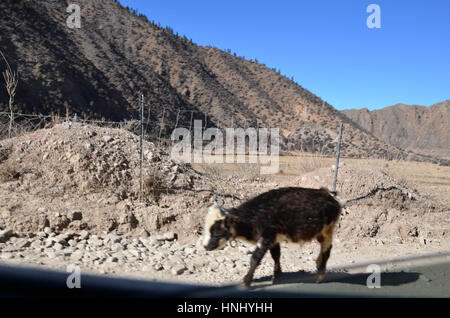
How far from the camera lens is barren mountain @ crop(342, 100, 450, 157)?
303ft

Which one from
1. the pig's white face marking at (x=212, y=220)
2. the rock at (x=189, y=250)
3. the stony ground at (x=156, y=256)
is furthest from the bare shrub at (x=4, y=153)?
the pig's white face marking at (x=212, y=220)

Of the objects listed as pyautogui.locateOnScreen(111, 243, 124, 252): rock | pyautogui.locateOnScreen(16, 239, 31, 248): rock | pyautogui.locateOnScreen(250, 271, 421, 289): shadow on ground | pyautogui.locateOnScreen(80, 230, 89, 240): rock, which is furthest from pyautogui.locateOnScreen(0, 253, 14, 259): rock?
pyautogui.locateOnScreen(250, 271, 421, 289): shadow on ground

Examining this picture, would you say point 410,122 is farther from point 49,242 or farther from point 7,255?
point 7,255

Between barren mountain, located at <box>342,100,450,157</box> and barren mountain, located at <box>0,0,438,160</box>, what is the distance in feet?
139

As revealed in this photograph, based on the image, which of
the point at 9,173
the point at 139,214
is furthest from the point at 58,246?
the point at 9,173

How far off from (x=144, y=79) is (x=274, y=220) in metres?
42.5

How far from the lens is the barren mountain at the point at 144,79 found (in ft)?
101

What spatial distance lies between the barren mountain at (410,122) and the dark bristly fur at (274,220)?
299ft

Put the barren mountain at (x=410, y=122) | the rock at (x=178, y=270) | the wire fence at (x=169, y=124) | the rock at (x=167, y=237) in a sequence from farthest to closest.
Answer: the barren mountain at (x=410, y=122), the wire fence at (x=169, y=124), the rock at (x=167, y=237), the rock at (x=178, y=270)

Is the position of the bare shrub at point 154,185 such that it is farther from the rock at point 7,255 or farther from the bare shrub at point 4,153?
the bare shrub at point 4,153

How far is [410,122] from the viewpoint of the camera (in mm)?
101750
